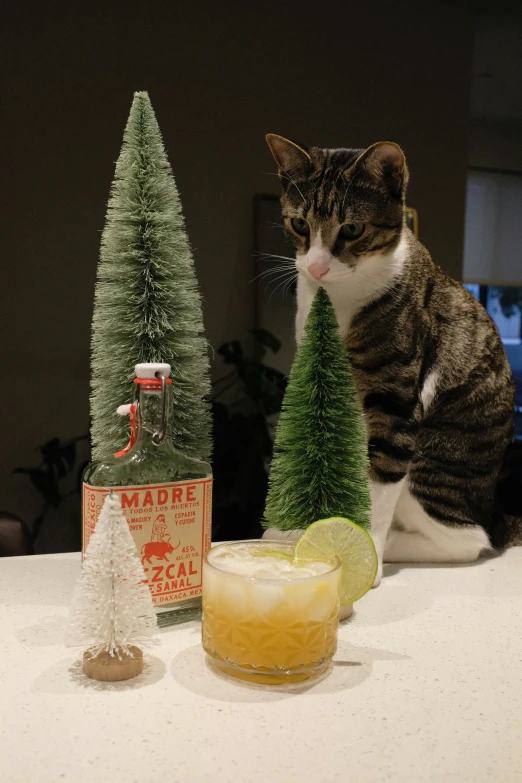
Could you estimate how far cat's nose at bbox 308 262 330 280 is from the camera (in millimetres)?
981

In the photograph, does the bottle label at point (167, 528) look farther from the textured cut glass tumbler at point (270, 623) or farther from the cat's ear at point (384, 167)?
the cat's ear at point (384, 167)

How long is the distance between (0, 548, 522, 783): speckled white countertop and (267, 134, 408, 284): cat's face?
20.0 inches

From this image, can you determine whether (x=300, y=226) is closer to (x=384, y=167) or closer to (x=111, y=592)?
(x=384, y=167)

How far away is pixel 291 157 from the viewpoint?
1.03 meters

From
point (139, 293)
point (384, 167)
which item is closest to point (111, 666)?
point (139, 293)

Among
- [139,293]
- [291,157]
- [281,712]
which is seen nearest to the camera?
[281,712]

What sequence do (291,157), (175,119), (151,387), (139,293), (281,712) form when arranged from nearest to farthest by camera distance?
1. (281,712)
2. (151,387)
3. (139,293)
4. (291,157)
5. (175,119)

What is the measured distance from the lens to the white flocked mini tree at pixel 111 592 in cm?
67

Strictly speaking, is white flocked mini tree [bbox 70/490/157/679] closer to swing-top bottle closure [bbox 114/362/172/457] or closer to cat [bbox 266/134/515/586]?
swing-top bottle closure [bbox 114/362/172/457]

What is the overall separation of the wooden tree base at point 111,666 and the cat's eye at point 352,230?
636mm

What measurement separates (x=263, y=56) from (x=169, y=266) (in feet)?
2.96

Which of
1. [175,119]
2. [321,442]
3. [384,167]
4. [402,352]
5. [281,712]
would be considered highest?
[175,119]

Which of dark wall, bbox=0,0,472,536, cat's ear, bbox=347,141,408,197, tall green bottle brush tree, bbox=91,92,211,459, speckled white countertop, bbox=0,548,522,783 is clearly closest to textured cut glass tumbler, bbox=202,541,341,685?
speckled white countertop, bbox=0,548,522,783

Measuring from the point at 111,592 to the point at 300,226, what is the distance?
0.61 metres
